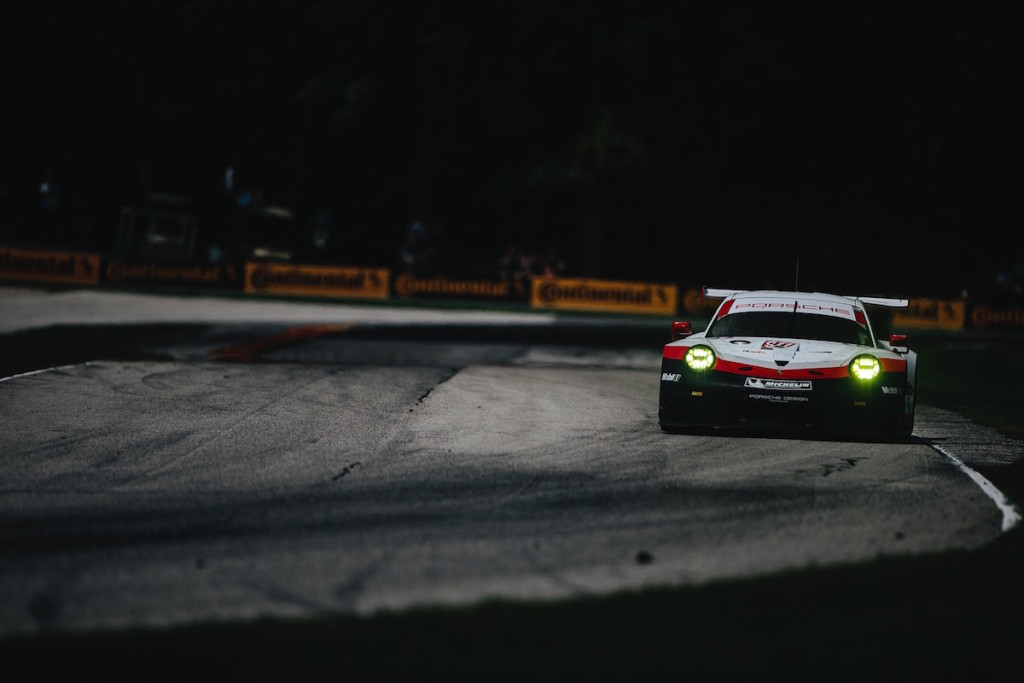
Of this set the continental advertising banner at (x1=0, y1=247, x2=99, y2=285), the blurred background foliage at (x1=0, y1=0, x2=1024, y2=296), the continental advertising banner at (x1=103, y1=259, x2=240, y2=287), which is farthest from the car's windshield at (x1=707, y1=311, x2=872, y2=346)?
the blurred background foliage at (x1=0, y1=0, x2=1024, y2=296)

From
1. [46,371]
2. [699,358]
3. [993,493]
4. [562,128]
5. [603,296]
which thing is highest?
[562,128]

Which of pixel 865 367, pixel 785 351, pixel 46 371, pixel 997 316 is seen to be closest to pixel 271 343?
pixel 46 371

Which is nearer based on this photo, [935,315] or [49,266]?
[935,315]

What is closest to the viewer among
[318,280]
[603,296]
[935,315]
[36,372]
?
[36,372]

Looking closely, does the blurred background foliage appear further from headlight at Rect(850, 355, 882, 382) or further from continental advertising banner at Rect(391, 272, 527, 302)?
headlight at Rect(850, 355, 882, 382)

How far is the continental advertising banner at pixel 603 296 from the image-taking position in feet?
123

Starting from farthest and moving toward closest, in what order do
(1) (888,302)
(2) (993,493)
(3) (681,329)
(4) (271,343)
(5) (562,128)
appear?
(5) (562,128), (4) (271,343), (1) (888,302), (3) (681,329), (2) (993,493)

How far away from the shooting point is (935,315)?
3503cm

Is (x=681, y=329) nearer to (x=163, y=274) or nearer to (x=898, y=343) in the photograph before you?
(x=898, y=343)

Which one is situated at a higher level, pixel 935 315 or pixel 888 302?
pixel 888 302

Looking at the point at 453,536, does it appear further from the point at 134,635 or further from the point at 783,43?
the point at 783,43

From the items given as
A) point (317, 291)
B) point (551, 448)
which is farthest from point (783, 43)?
point (551, 448)

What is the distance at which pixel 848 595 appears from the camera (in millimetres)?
6031

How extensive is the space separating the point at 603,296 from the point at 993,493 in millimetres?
28876
